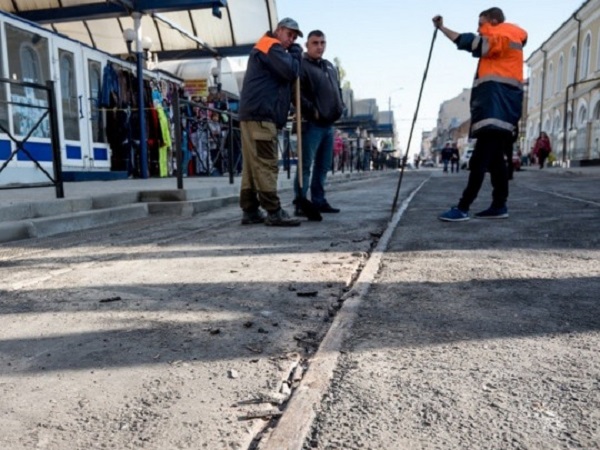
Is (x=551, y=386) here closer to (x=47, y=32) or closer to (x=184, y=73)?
(x=47, y=32)

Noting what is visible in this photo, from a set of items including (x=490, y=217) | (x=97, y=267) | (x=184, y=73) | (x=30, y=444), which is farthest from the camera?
(x=184, y=73)

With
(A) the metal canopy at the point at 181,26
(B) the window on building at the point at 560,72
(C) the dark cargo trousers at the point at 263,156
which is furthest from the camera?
(B) the window on building at the point at 560,72

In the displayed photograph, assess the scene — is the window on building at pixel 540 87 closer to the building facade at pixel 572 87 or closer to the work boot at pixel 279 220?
the building facade at pixel 572 87

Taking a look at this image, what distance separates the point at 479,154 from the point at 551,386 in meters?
3.70

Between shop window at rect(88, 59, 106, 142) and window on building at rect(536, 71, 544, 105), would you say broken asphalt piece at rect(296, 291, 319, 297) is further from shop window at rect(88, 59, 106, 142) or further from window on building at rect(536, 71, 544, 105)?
window on building at rect(536, 71, 544, 105)

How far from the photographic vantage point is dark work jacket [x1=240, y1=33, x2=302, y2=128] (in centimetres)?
436

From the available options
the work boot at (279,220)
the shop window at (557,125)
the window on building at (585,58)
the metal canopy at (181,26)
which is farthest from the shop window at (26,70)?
the shop window at (557,125)

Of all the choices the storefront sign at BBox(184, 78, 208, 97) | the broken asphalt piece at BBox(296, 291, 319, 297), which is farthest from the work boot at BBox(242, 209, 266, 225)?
the storefront sign at BBox(184, 78, 208, 97)

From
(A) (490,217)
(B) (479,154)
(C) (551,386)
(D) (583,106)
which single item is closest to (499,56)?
(B) (479,154)

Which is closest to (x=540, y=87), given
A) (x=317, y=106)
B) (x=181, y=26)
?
(x=181, y=26)

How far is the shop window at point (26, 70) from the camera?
812 cm

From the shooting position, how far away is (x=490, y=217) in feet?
16.3

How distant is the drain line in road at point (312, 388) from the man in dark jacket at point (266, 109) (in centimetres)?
244

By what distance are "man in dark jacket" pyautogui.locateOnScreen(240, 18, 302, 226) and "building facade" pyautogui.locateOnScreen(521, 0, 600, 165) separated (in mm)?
24448
